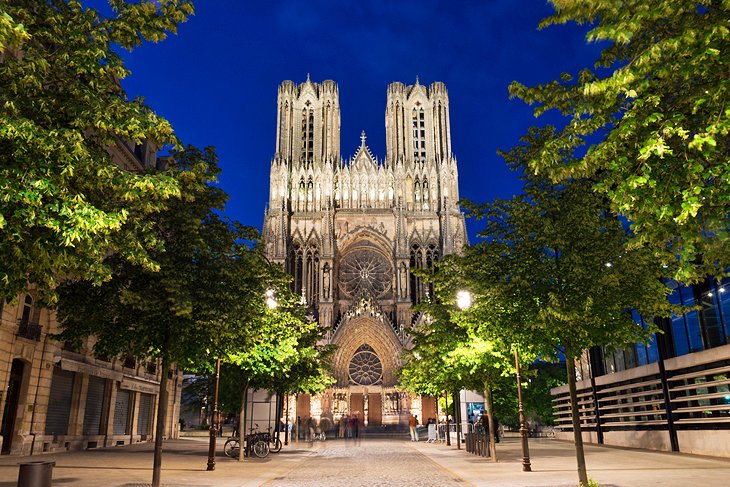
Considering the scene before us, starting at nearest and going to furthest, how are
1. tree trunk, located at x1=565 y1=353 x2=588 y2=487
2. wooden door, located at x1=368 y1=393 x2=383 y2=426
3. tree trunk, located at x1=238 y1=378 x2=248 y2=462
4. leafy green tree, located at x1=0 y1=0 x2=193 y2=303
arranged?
leafy green tree, located at x1=0 y1=0 x2=193 y2=303
tree trunk, located at x1=565 y1=353 x2=588 y2=487
tree trunk, located at x1=238 y1=378 x2=248 y2=462
wooden door, located at x1=368 y1=393 x2=383 y2=426

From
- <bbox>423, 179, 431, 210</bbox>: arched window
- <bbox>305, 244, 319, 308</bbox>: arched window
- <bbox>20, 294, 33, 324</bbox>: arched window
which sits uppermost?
<bbox>423, 179, 431, 210</bbox>: arched window

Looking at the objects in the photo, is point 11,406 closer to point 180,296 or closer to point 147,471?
point 147,471

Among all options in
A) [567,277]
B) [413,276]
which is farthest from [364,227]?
[567,277]

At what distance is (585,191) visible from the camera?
13.2 meters

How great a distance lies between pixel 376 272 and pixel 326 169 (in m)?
12.7

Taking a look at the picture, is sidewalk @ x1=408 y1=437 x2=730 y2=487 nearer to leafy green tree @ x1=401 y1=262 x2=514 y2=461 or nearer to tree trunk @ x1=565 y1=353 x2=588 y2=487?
tree trunk @ x1=565 y1=353 x2=588 y2=487

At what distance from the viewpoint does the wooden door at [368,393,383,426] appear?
51969 millimetres

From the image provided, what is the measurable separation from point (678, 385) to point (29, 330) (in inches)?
984

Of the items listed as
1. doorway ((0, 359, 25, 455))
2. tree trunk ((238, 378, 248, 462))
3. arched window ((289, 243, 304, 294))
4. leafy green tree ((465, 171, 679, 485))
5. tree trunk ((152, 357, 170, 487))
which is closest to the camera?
tree trunk ((152, 357, 170, 487))

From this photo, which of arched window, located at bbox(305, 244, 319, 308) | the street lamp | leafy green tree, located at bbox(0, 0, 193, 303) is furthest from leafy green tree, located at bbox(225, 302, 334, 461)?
arched window, located at bbox(305, 244, 319, 308)

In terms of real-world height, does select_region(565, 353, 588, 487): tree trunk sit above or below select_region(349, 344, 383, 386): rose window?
below

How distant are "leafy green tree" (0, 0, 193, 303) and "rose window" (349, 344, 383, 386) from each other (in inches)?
1802

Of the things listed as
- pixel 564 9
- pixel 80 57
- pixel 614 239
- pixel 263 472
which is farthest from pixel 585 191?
pixel 263 472

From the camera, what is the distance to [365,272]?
59.7 meters
